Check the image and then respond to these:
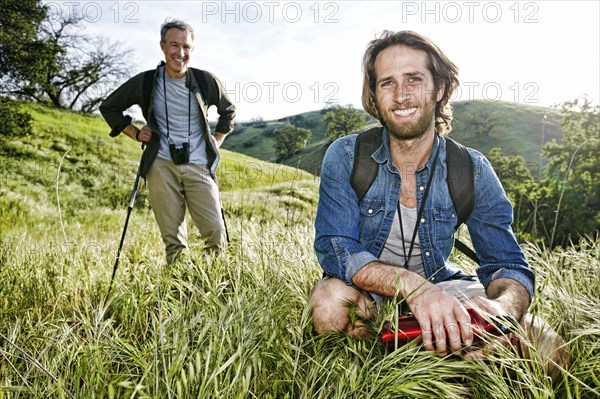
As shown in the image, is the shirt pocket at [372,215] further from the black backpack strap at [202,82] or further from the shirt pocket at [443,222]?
the black backpack strap at [202,82]

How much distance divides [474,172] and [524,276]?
66cm

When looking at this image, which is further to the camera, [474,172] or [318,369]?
[474,172]

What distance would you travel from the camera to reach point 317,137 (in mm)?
102062

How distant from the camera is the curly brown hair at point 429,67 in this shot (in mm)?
2785

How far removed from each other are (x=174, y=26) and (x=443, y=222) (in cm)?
371

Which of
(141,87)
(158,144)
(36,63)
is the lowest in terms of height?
(158,144)

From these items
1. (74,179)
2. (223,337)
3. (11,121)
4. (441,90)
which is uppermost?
(11,121)

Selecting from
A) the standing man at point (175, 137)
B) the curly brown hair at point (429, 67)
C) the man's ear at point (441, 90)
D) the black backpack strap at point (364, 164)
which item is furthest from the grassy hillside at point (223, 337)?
the man's ear at point (441, 90)

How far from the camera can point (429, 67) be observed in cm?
277

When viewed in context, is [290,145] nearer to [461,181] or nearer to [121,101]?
[121,101]

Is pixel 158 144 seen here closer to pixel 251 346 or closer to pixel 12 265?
pixel 12 265

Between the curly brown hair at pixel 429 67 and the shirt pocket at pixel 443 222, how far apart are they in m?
0.72

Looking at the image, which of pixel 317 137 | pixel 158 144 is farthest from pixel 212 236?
pixel 317 137

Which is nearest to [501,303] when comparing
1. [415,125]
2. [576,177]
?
[415,125]
